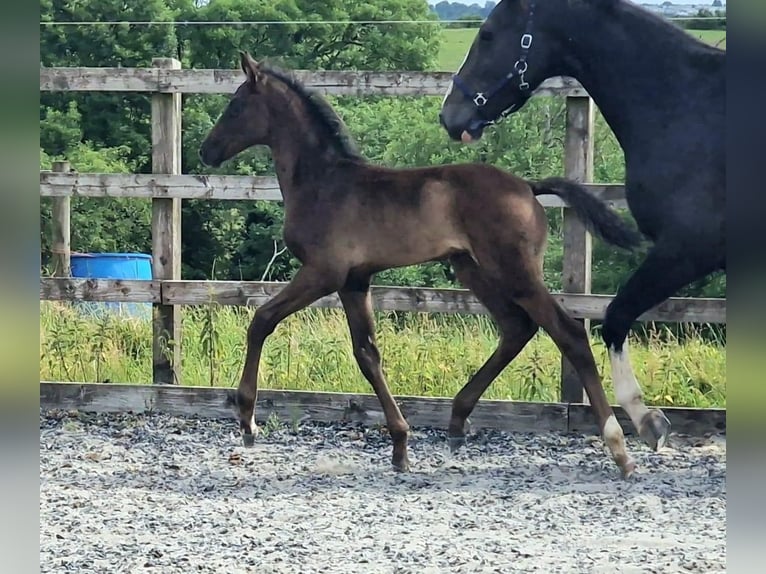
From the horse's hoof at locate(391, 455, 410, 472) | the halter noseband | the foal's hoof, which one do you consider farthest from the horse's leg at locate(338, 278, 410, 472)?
the foal's hoof

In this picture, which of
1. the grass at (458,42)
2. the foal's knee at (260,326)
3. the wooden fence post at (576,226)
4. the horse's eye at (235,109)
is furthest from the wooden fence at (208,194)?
the foal's knee at (260,326)

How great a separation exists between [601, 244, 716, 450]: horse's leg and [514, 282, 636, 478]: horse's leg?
14 centimetres

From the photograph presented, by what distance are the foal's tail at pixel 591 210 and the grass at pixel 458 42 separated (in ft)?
2.59

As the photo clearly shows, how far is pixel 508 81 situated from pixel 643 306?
1138 millimetres

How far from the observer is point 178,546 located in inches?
151

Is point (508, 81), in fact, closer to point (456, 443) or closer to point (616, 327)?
point (616, 327)

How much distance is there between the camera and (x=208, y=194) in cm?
577

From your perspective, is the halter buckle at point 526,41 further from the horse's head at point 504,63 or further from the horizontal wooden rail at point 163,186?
the horizontal wooden rail at point 163,186

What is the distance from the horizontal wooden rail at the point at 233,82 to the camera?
17.7ft

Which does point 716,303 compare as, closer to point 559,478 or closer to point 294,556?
point 559,478

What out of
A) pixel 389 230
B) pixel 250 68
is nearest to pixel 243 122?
pixel 250 68

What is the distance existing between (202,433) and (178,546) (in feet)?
5.52
